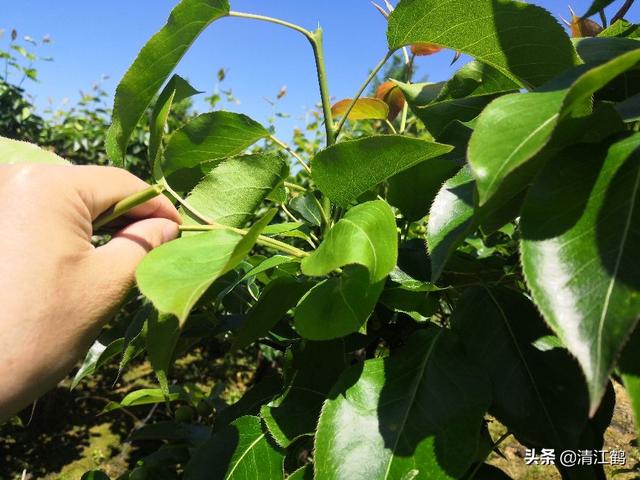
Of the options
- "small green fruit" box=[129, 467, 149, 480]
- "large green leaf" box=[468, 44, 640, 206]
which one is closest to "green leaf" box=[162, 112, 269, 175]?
"large green leaf" box=[468, 44, 640, 206]

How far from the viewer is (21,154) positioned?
2.56ft

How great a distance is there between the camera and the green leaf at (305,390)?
78 centimetres

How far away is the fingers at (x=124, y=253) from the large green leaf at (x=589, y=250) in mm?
493

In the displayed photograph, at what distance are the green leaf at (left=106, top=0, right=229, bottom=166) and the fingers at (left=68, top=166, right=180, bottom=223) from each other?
0.09 meters

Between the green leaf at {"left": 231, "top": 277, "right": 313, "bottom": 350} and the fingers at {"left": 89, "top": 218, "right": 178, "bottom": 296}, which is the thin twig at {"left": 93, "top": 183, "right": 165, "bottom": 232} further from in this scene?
the green leaf at {"left": 231, "top": 277, "right": 313, "bottom": 350}

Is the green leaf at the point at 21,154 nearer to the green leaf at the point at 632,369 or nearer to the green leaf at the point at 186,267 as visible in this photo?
the green leaf at the point at 186,267

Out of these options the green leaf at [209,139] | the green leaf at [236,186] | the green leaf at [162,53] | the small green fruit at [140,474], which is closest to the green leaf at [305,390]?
the green leaf at [236,186]

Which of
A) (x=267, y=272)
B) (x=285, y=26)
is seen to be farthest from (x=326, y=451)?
(x=285, y=26)

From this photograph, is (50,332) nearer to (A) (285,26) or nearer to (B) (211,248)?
(B) (211,248)

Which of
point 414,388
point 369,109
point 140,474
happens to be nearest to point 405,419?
point 414,388

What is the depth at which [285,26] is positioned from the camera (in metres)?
0.78

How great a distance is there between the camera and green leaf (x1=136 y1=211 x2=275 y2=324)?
471 millimetres

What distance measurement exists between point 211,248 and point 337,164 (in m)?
0.20

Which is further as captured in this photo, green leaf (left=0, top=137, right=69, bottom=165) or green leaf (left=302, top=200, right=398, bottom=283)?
green leaf (left=0, top=137, right=69, bottom=165)
